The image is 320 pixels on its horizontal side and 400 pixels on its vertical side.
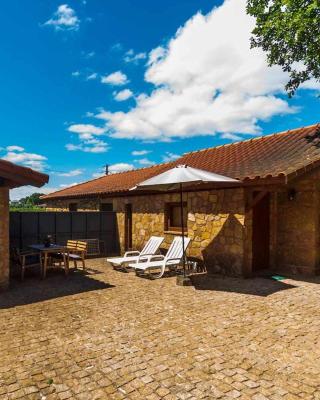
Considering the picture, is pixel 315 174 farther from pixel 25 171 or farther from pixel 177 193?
pixel 25 171

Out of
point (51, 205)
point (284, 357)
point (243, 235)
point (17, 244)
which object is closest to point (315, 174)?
point (243, 235)

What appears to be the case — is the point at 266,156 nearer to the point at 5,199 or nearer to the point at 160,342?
the point at 160,342

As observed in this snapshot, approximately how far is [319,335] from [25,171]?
6.12m

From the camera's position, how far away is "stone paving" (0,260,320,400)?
3.31 metres

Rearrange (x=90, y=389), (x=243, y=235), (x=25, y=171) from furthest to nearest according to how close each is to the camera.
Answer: (x=243, y=235), (x=25, y=171), (x=90, y=389)

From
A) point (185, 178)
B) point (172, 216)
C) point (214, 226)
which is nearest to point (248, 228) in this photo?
point (214, 226)

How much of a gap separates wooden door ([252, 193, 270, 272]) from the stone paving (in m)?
1.85

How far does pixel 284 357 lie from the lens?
3.99 meters

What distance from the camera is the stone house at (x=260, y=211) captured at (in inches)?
328

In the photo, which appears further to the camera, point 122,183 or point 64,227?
point 122,183

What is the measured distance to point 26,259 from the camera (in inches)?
338

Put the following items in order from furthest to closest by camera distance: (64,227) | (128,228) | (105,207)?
(105,207)
(128,228)
(64,227)

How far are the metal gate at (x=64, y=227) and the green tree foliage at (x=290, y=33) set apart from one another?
8263 mm

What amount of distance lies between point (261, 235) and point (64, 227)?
22.9 ft
